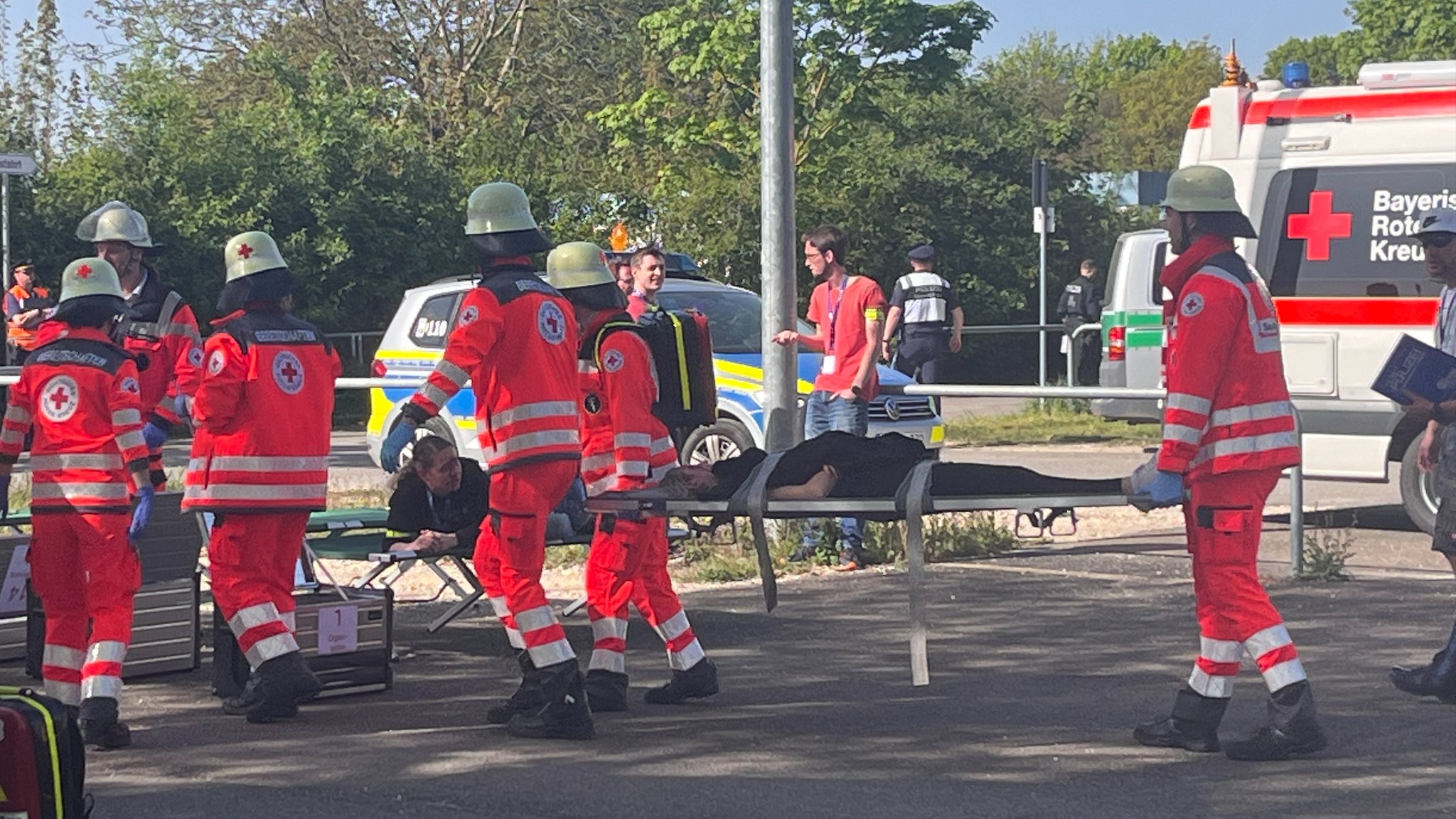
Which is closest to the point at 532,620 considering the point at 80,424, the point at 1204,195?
the point at 80,424

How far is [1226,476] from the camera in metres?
6.86

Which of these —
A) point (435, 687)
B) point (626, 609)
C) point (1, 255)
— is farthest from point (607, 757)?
point (1, 255)

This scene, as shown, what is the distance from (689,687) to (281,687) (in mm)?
1601

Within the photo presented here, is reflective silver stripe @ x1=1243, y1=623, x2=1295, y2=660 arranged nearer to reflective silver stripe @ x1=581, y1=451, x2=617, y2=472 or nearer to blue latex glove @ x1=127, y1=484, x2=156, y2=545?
reflective silver stripe @ x1=581, y1=451, x2=617, y2=472

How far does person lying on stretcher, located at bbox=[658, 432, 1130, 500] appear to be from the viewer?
725 centimetres

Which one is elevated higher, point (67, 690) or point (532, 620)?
point (532, 620)

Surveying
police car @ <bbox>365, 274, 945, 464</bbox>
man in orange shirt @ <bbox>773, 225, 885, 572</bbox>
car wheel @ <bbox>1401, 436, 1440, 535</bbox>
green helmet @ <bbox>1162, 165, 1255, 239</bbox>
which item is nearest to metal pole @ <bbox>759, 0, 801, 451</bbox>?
man in orange shirt @ <bbox>773, 225, 885, 572</bbox>

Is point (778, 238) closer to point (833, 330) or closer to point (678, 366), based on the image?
point (833, 330)

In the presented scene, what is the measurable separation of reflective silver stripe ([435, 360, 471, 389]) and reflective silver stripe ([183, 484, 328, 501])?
76 centimetres

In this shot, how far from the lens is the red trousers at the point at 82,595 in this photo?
288 inches

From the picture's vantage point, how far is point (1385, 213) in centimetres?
1290

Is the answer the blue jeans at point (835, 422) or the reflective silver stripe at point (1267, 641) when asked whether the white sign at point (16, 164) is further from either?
the reflective silver stripe at point (1267, 641)

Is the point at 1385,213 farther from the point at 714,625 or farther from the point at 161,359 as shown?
the point at 161,359

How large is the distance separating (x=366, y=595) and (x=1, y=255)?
18343 millimetres
